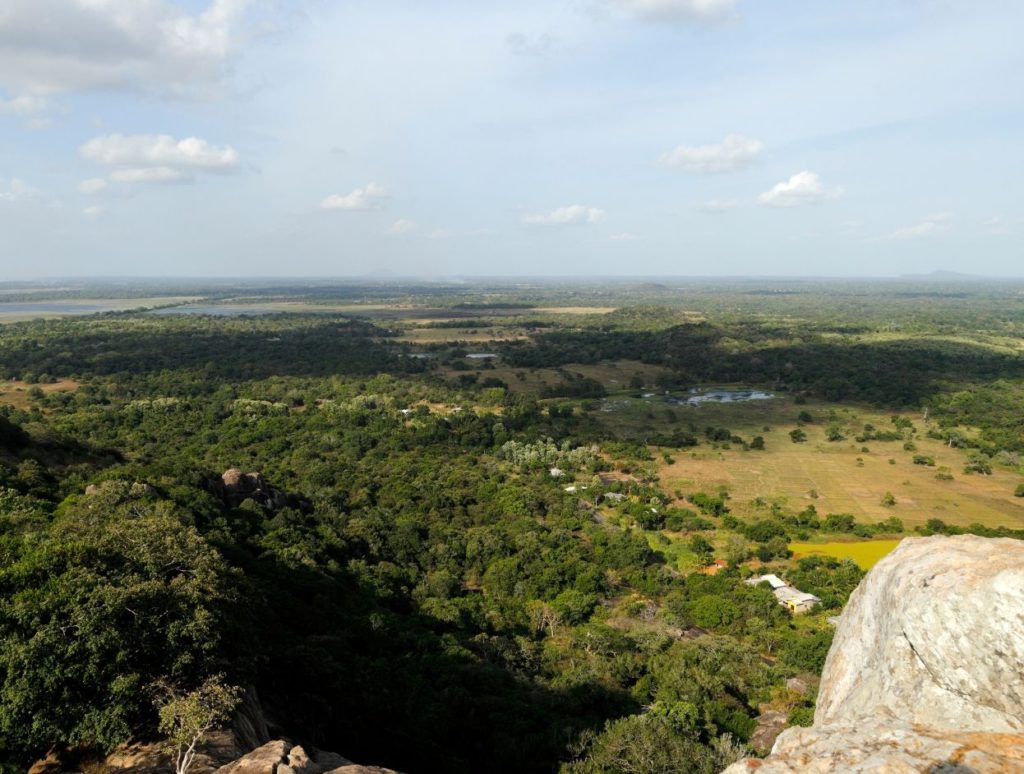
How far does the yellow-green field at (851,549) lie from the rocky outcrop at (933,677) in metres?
37.1

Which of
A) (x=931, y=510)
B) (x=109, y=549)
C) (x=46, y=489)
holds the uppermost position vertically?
(x=109, y=549)

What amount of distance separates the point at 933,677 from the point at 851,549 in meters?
42.3

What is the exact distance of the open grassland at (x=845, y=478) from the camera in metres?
56.9

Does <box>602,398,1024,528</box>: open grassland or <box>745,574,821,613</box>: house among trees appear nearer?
<box>745,574,821,613</box>: house among trees

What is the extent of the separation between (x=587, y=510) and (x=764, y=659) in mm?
24240

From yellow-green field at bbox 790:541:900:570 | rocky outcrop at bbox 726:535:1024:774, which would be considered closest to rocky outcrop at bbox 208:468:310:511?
rocky outcrop at bbox 726:535:1024:774

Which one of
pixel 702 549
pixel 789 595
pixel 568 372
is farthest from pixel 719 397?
pixel 789 595

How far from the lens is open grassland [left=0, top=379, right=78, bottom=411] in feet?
269

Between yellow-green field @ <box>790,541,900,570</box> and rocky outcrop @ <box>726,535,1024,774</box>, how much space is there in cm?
3706

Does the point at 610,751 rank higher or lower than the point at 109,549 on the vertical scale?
lower

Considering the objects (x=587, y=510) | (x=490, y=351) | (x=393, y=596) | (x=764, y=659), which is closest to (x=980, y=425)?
(x=587, y=510)

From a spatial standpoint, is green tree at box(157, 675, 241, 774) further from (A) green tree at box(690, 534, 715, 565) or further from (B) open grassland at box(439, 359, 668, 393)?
(B) open grassland at box(439, 359, 668, 393)

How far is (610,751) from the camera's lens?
66.9ft

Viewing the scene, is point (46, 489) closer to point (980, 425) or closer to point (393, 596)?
point (393, 596)
